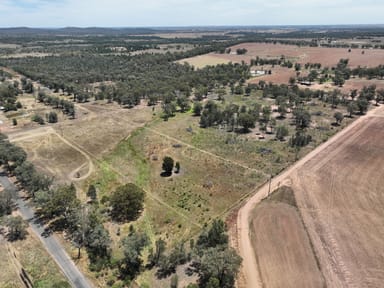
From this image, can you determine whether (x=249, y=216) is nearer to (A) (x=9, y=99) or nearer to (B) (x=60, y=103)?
(B) (x=60, y=103)

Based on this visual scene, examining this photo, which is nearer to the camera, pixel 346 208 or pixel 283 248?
pixel 283 248

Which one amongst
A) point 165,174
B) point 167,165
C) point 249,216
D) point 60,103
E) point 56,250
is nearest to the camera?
point 56,250

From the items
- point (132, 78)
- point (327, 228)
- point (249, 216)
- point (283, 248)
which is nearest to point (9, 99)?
point (132, 78)

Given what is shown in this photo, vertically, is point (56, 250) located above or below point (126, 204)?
below

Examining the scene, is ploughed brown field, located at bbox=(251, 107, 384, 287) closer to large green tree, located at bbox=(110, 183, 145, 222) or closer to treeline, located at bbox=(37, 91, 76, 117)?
large green tree, located at bbox=(110, 183, 145, 222)

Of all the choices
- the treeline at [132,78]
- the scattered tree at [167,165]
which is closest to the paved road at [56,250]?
the scattered tree at [167,165]

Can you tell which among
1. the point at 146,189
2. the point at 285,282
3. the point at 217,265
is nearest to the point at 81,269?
the point at 217,265

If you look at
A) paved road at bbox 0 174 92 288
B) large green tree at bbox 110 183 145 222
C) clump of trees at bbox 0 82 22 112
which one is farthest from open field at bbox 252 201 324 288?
clump of trees at bbox 0 82 22 112

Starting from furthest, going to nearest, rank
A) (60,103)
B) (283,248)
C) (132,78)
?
(132,78), (60,103), (283,248)

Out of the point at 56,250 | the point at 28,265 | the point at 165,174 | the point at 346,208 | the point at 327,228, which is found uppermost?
the point at 346,208
